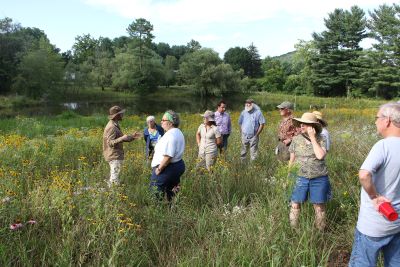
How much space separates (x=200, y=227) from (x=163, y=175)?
3.19 ft

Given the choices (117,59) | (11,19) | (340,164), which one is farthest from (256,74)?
(340,164)

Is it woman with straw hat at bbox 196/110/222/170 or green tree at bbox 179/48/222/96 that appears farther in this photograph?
green tree at bbox 179/48/222/96

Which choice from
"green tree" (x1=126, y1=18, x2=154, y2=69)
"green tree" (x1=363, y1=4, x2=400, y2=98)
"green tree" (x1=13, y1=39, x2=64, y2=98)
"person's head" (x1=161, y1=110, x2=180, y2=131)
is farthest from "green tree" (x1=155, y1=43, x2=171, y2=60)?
"person's head" (x1=161, y1=110, x2=180, y2=131)

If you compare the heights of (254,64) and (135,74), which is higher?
(254,64)

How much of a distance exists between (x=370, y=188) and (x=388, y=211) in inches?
7.1

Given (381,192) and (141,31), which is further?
(141,31)

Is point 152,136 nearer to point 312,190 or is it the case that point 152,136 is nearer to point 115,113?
point 115,113

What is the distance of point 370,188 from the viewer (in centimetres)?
248

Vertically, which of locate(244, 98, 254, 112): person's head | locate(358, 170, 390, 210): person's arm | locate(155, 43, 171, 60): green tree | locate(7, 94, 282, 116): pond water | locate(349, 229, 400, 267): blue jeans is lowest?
locate(7, 94, 282, 116): pond water

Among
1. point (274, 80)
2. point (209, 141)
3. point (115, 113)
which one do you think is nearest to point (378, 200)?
point (115, 113)

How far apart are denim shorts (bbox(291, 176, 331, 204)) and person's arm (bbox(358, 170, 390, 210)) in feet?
4.46

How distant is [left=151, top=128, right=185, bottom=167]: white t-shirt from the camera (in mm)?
4477

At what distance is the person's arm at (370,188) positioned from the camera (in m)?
2.46

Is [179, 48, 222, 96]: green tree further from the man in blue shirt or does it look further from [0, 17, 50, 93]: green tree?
the man in blue shirt
